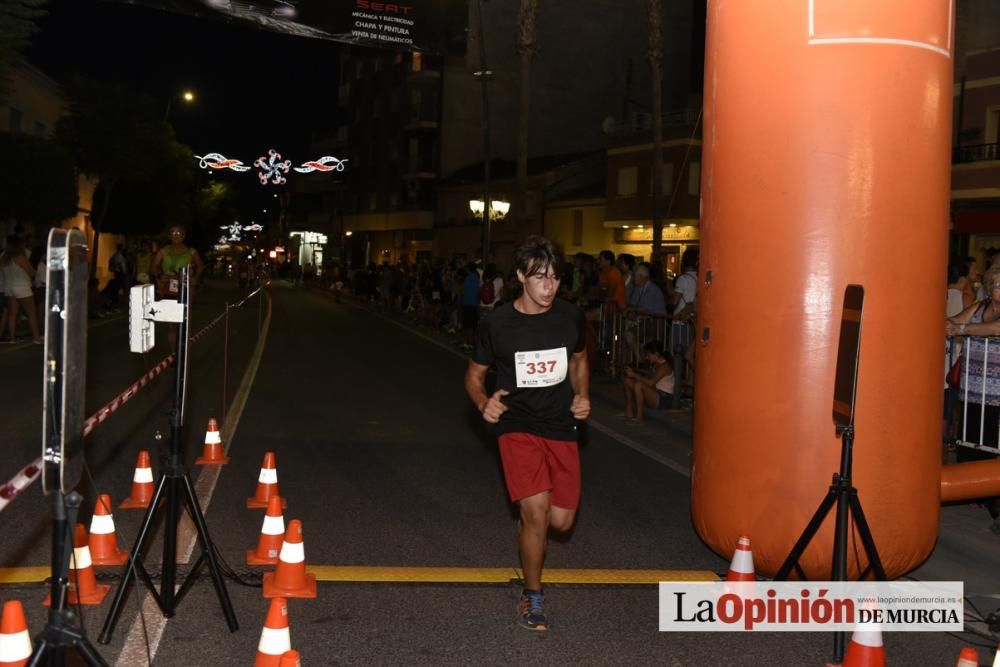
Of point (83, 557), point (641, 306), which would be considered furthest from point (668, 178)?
point (83, 557)

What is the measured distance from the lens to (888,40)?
5.73 m

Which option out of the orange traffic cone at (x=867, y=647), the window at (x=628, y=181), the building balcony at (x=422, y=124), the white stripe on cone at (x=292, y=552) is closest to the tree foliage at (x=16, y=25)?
the white stripe on cone at (x=292, y=552)

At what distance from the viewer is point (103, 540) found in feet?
19.0

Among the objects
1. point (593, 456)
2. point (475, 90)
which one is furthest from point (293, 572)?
point (475, 90)

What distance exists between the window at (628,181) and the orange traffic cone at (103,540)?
39.2 m

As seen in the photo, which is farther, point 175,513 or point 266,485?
point 266,485

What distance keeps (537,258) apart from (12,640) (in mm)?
2925

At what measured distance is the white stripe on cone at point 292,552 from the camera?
17.5ft

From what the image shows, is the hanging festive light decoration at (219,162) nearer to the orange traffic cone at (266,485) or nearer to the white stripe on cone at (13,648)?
the orange traffic cone at (266,485)

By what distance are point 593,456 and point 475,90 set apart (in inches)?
2245

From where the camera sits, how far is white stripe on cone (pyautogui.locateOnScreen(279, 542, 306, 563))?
17.5 ft

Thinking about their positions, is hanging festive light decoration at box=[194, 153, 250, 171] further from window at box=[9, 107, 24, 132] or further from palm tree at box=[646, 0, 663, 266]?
palm tree at box=[646, 0, 663, 266]

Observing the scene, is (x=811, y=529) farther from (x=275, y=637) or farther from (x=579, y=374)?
(x=275, y=637)

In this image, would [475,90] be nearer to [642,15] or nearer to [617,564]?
[642,15]
